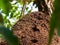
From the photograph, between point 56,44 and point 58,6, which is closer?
point 58,6

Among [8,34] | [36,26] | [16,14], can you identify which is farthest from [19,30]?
[16,14]

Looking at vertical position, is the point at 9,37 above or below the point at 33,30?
above

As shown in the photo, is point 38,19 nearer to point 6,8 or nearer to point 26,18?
point 26,18

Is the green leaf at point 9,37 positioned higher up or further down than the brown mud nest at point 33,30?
higher up

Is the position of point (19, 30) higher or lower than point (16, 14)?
higher

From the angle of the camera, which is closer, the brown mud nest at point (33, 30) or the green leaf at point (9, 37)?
the green leaf at point (9, 37)

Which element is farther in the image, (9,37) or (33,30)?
(33,30)

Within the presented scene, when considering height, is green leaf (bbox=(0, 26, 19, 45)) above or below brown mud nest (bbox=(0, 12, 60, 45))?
above

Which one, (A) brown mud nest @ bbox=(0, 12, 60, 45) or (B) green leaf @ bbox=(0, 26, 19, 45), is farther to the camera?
(A) brown mud nest @ bbox=(0, 12, 60, 45)
